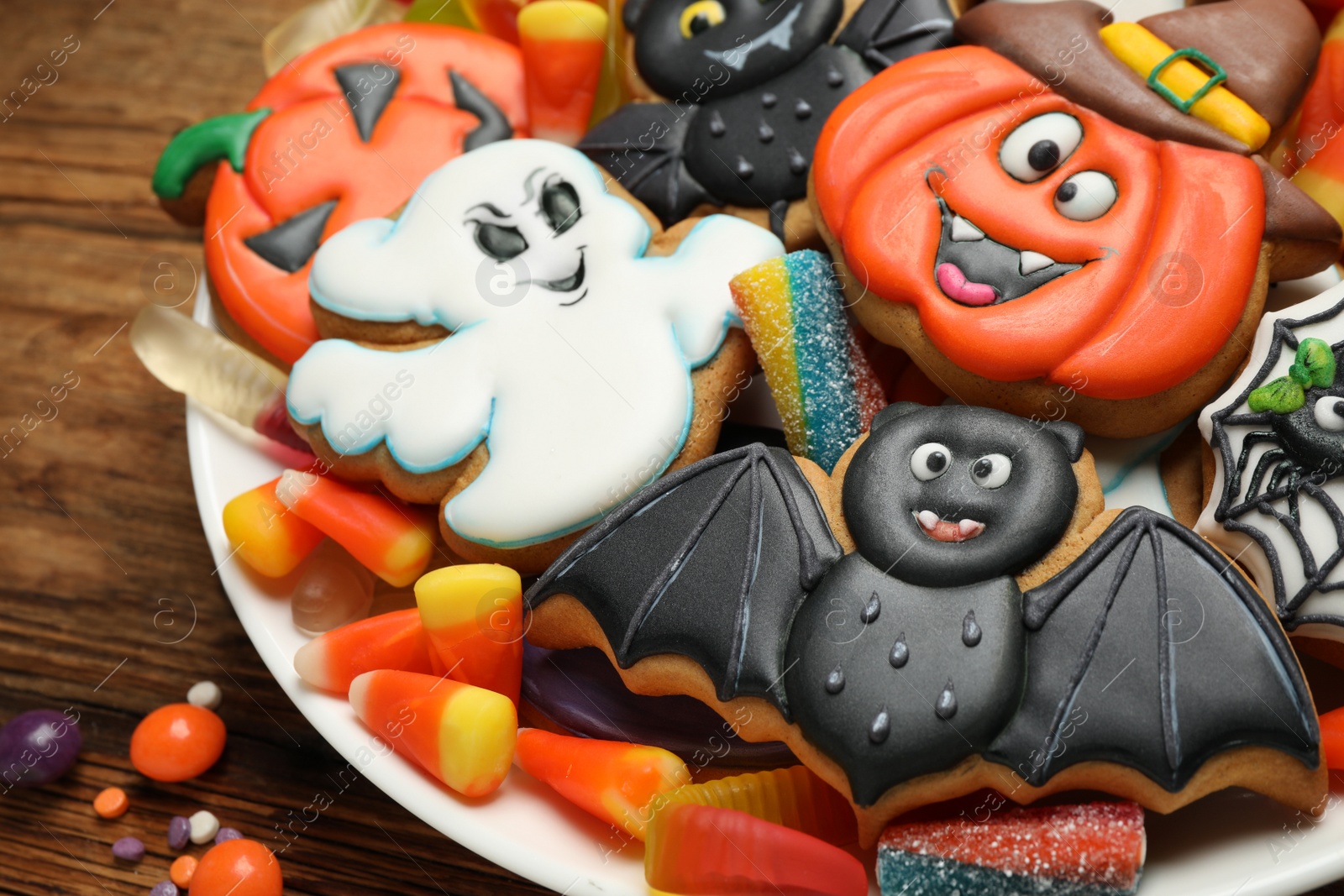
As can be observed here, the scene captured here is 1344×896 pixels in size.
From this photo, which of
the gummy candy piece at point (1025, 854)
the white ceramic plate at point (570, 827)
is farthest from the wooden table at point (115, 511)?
the gummy candy piece at point (1025, 854)

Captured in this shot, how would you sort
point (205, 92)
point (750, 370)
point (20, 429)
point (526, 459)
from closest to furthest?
point (526, 459), point (750, 370), point (20, 429), point (205, 92)

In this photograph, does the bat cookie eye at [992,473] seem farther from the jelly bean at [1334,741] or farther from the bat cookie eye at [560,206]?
the bat cookie eye at [560,206]

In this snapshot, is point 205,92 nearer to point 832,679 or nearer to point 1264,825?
point 832,679

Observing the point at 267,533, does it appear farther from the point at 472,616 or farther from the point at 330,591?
the point at 472,616

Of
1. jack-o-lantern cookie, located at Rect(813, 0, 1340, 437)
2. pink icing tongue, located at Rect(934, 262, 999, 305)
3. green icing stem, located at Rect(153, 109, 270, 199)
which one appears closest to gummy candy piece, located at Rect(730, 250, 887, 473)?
jack-o-lantern cookie, located at Rect(813, 0, 1340, 437)

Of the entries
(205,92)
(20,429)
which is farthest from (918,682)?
(205,92)

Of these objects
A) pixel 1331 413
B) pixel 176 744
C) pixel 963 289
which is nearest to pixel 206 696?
pixel 176 744
